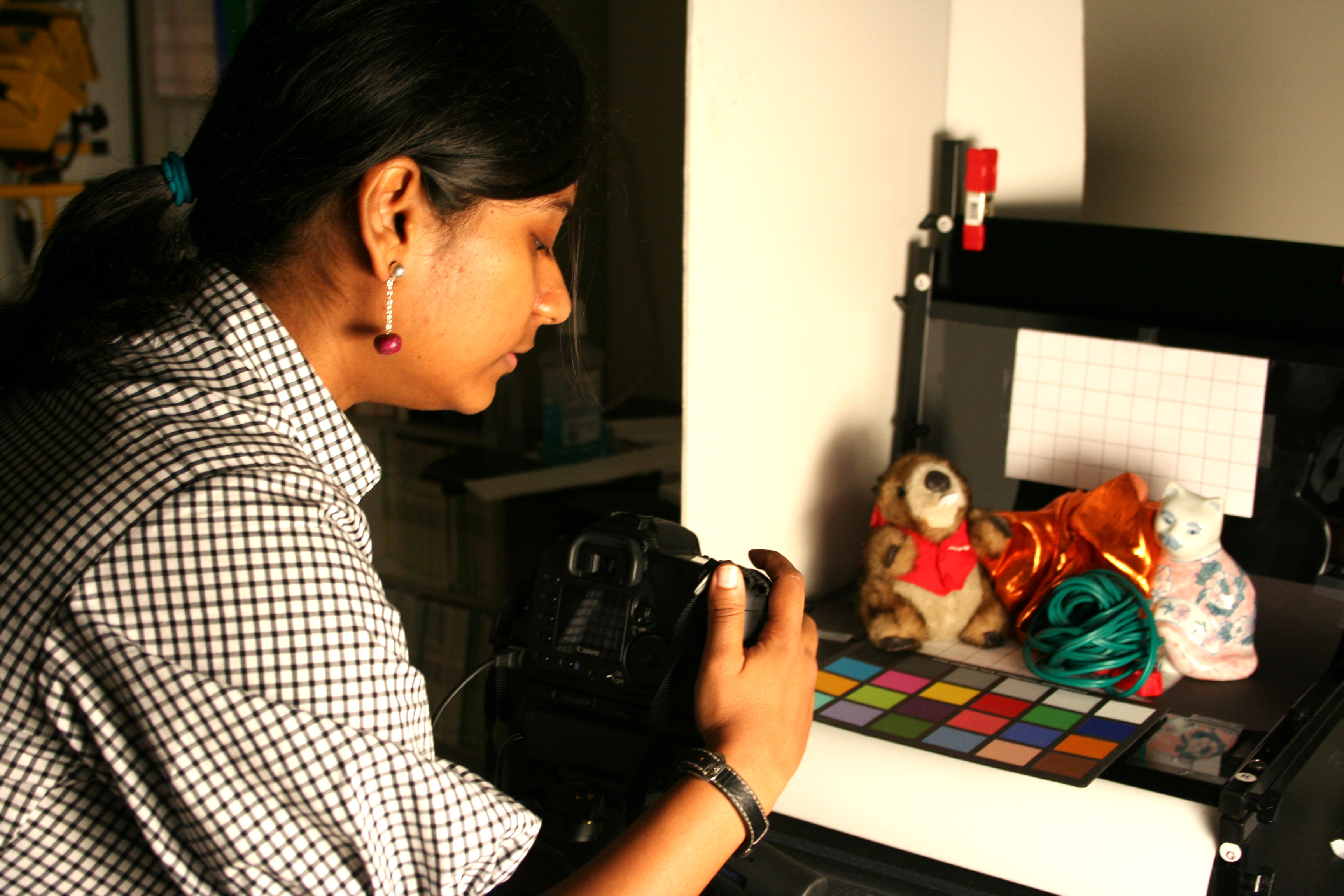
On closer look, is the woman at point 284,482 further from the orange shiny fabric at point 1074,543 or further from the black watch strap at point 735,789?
the orange shiny fabric at point 1074,543

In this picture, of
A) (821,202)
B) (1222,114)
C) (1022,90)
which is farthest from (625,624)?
(1222,114)

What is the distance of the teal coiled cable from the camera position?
1.09 meters

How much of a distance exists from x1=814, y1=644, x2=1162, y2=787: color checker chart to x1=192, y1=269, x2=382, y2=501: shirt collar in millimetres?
566

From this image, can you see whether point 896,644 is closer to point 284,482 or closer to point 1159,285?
point 1159,285

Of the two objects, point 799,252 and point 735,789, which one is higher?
point 799,252

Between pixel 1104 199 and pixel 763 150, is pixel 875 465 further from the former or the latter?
pixel 1104 199

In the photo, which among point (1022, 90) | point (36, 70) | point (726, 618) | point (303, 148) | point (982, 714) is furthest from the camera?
point (36, 70)

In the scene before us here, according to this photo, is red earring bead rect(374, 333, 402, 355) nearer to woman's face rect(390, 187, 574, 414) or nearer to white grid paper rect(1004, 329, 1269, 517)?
woman's face rect(390, 187, 574, 414)

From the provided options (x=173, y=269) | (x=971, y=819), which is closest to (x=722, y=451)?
(x=971, y=819)

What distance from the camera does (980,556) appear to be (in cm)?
122

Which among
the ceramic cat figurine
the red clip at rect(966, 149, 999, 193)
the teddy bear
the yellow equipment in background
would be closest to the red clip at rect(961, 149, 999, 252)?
the red clip at rect(966, 149, 999, 193)

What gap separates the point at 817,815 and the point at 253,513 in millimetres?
706

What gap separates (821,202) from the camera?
1224mm

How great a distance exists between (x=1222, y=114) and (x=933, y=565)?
0.95 meters
